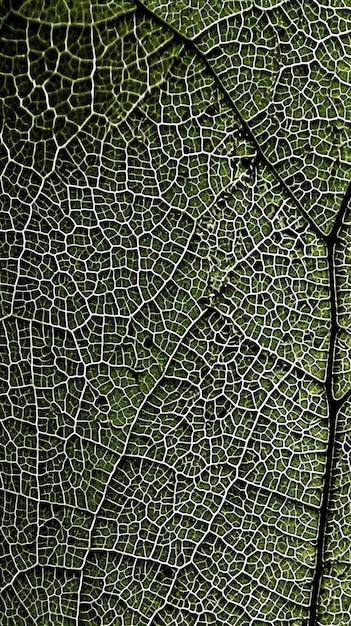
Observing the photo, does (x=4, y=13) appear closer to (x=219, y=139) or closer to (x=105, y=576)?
(x=219, y=139)

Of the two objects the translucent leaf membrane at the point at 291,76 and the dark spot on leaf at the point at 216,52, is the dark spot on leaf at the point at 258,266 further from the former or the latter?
the dark spot on leaf at the point at 216,52

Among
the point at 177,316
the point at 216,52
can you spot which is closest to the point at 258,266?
A: the point at 177,316

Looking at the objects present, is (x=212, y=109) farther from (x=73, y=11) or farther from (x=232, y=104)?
(x=73, y=11)

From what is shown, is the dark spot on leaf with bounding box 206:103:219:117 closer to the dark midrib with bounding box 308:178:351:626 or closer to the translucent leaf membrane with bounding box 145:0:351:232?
the translucent leaf membrane with bounding box 145:0:351:232

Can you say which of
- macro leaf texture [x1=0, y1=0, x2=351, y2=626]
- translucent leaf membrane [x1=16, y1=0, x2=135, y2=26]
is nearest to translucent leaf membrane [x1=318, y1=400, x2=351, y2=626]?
macro leaf texture [x1=0, y1=0, x2=351, y2=626]

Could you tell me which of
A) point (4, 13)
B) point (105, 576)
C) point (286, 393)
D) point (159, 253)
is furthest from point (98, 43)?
point (105, 576)

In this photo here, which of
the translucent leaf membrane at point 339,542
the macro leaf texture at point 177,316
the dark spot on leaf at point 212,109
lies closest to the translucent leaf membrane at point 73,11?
the macro leaf texture at point 177,316

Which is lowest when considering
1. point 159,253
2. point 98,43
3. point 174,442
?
point 174,442
